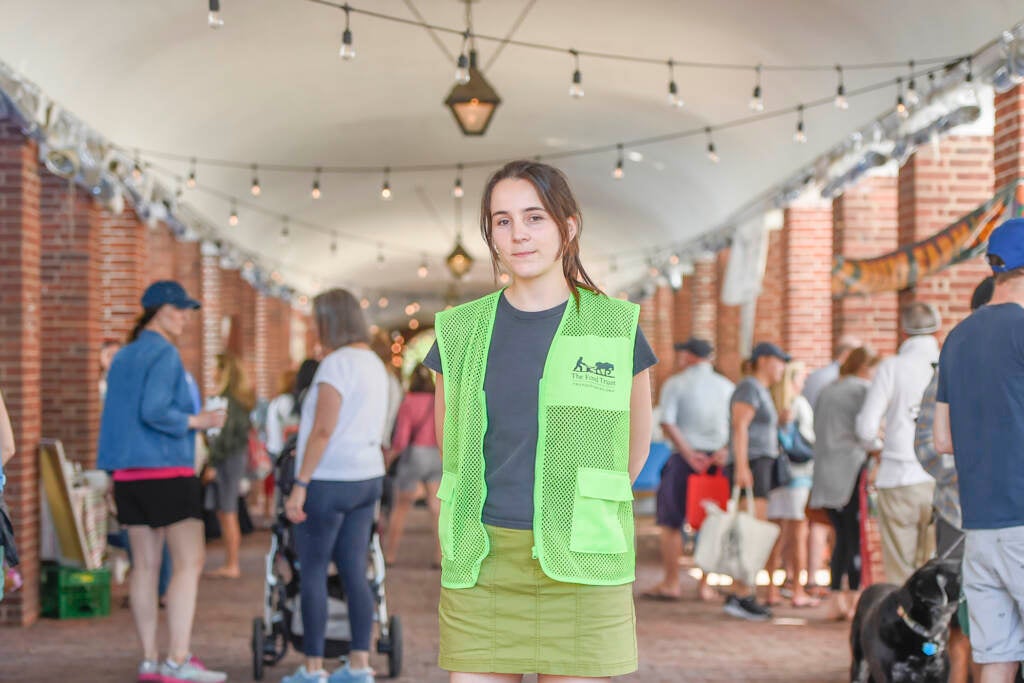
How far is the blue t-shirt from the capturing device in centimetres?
403

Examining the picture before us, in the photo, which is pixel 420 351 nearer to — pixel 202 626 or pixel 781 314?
pixel 781 314

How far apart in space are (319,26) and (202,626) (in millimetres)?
4483

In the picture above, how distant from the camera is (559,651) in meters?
2.85

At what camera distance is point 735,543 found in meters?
8.20

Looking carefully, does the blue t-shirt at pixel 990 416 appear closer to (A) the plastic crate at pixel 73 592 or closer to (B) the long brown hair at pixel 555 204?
(B) the long brown hair at pixel 555 204

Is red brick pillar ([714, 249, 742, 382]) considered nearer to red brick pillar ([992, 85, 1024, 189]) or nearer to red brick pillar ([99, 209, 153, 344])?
red brick pillar ([99, 209, 153, 344])

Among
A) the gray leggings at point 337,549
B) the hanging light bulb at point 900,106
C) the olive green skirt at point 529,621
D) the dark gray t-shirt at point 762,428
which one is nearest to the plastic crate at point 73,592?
the gray leggings at point 337,549

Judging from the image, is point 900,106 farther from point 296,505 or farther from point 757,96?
point 296,505

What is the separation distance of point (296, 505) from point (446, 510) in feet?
9.11

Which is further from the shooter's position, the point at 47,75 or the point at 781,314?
the point at 781,314

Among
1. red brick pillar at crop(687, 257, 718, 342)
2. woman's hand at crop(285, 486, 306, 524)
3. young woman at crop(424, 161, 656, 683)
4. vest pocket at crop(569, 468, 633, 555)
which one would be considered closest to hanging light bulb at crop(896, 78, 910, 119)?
woman's hand at crop(285, 486, 306, 524)

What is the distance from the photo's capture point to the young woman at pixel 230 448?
31.6ft

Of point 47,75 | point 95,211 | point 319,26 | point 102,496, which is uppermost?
point 319,26

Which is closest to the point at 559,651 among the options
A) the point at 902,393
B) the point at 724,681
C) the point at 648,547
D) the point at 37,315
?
the point at 724,681
